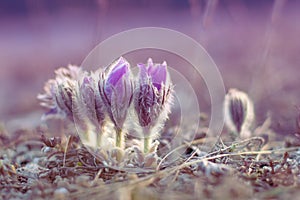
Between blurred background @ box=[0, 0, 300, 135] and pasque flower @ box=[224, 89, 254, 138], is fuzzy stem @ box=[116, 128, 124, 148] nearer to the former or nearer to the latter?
pasque flower @ box=[224, 89, 254, 138]

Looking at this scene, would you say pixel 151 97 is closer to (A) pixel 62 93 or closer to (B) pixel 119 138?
(B) pixel 119 138

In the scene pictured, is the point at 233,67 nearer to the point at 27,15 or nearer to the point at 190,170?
the point at 190,170

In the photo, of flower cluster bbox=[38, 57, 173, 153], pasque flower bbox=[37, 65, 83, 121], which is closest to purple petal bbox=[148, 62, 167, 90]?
flower cluster bbox=[38, 57, 173, 153]

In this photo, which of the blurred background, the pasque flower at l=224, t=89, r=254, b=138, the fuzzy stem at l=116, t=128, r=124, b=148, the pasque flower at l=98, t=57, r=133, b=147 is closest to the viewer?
the pasque flower at l=98, t=57, r=133, b=147

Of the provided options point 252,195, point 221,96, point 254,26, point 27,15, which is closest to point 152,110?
point 252,195

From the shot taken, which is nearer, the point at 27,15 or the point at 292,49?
the point at 292,49

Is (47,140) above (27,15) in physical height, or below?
below

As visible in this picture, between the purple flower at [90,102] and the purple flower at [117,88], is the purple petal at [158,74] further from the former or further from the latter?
the purple flower at [90,102]
